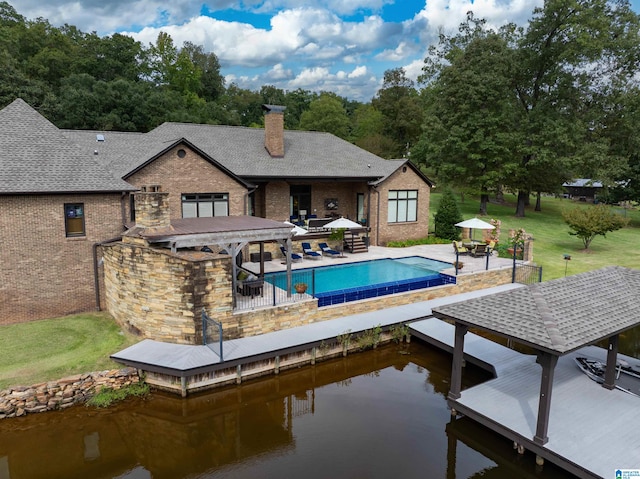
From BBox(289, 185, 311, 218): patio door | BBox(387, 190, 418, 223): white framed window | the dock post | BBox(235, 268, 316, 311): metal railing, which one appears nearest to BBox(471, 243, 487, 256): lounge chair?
BBox(387, 190, 418, 223): white framed window

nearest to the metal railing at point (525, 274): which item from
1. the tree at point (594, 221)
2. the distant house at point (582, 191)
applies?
the tree at point (594, 221)

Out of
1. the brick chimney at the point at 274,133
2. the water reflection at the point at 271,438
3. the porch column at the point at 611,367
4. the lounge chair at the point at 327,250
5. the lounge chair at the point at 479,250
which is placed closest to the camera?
the water reflection at the point at 271,438

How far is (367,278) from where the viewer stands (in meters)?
19.1

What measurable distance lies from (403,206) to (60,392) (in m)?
20.0

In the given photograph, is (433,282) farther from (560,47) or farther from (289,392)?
(560,47)

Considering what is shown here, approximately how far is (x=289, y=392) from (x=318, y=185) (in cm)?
1543

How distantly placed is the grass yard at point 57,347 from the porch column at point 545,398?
33.5 ft

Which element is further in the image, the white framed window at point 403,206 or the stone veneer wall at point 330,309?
the white framed window at point 403,206

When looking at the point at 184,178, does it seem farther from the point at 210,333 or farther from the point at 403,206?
the point at 403,206

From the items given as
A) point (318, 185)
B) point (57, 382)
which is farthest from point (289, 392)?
point (318, 185)

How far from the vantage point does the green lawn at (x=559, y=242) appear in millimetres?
23531

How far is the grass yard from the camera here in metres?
11.3

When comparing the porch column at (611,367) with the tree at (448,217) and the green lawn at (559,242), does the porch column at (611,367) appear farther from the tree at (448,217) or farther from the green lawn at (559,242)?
the tree at (448,217)

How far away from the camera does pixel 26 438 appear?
9.73 m
